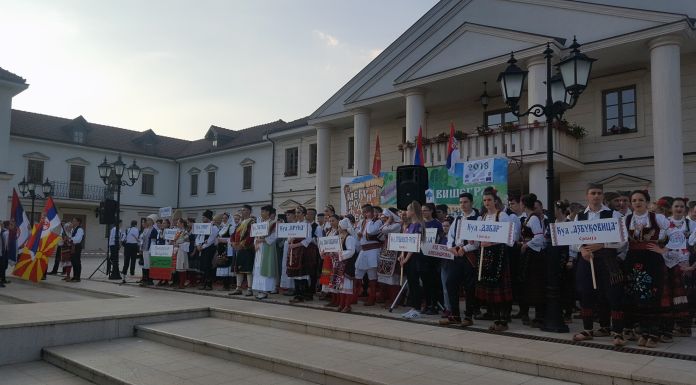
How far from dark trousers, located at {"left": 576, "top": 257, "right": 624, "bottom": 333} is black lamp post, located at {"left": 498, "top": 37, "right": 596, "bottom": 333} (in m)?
0.49

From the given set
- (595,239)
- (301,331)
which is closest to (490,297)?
(595,239)

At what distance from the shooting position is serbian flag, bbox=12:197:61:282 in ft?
47.1

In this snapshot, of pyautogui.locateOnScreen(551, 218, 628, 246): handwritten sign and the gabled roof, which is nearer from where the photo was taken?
pyautogui.locateOnScreen(551, 218, 628, 246): handwritten sign

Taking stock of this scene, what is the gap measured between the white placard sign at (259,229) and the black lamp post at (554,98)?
577 cm

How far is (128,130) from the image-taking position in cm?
4878

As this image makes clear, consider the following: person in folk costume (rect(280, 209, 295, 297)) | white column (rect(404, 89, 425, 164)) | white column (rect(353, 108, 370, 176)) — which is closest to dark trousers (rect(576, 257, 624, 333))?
person in folk costume (rect(280, 209, 295, 297))

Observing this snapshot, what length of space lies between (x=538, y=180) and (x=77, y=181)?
37.5 meters

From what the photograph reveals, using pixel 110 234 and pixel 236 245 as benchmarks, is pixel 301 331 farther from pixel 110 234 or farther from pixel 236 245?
pixel 110 234

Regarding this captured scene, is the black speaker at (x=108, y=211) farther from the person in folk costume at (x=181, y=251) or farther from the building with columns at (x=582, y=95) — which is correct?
the building with columns at (x=582, y=95)

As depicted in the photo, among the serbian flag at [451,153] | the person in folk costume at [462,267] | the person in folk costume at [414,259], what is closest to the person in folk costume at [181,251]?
the person in folk costume at [414,259]

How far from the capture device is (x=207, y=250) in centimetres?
1341

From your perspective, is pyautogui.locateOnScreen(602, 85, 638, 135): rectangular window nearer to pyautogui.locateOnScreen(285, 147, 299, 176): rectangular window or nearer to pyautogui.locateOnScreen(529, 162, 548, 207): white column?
pyautogui.locateOnScreen(529, 162, 548, 207): white column

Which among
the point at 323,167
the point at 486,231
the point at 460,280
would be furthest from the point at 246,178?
the point at 486,231

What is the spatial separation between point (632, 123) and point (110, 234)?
18.0 m
